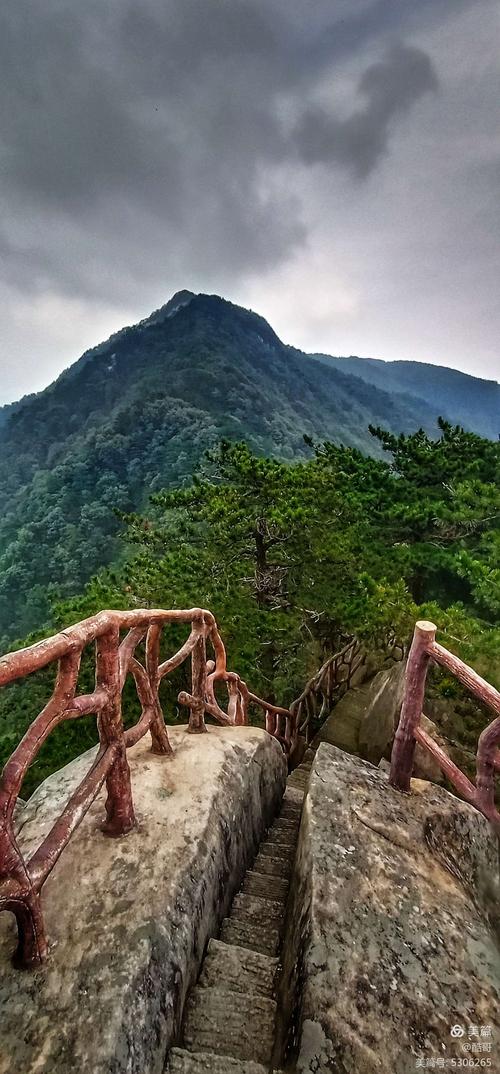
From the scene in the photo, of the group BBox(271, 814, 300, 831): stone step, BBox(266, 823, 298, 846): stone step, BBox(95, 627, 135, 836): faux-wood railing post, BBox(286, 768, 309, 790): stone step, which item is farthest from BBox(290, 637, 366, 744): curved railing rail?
BBox(95, 627, 135, 836): faux-wood railing post

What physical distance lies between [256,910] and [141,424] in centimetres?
6912

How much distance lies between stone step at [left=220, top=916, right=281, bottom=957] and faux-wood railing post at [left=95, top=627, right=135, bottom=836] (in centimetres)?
79

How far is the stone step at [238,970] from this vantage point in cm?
213

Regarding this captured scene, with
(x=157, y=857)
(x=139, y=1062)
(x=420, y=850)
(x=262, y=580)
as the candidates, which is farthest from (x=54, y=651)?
(x=262, y=580)

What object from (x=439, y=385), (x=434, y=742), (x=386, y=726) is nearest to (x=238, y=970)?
(x=434, y=742)

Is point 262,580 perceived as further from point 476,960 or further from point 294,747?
point 476,960

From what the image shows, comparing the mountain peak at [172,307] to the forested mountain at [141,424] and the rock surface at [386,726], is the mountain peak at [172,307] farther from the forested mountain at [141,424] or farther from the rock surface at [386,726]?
the rock surface at [386,726]

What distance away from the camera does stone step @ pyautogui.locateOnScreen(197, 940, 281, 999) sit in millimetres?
2131

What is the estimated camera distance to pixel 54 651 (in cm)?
174

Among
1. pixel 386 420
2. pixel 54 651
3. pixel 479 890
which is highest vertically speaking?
pixel 386 420

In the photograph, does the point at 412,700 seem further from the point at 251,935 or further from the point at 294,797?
the point at 294,797

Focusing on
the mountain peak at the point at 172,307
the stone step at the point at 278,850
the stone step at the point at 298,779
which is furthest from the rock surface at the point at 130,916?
the mountain peak at the point at 172,307

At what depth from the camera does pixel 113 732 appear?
2.20m

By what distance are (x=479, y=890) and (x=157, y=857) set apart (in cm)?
182
